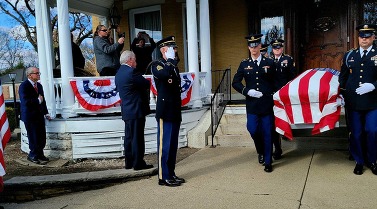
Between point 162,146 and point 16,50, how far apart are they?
4463 centimetres

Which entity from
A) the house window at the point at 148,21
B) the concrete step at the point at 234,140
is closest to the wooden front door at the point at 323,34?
the concrete step at the point at 234,140

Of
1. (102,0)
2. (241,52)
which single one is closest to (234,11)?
(241,52)

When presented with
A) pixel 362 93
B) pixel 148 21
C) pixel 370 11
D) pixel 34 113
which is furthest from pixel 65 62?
pixel 370 11

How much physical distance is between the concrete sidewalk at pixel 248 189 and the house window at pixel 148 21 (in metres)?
→ 5.76

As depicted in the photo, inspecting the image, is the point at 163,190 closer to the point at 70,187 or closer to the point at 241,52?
the point at 70,187

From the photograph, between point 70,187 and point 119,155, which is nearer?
point 70,187

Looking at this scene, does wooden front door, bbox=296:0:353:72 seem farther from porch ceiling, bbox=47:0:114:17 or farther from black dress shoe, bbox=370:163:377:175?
porch ceiling, bbox=47:0:114:17

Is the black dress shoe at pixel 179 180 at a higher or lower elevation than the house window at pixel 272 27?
lower

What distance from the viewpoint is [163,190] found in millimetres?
4355

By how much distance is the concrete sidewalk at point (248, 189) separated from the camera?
150 inches

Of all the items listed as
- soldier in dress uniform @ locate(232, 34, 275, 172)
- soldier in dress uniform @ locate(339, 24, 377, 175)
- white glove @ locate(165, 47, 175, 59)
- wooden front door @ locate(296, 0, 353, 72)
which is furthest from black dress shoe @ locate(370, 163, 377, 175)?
wooden front door @ locate(296, 0, 353, 72)

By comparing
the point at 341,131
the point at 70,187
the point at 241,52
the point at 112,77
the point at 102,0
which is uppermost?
the point at 102,0

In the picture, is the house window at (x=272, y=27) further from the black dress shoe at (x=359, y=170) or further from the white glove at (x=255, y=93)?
the black dress shoe at (x=359, y=170)

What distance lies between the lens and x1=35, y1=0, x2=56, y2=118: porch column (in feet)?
22.4
